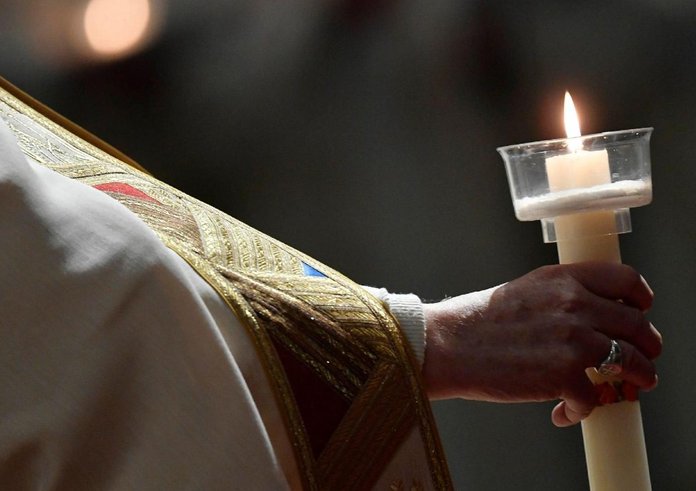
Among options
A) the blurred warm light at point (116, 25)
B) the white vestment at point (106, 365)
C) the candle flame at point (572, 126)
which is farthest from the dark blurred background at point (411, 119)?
the white vestment at point (106, 365)

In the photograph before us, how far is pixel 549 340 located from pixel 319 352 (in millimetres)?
162

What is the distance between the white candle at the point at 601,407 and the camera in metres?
0.70

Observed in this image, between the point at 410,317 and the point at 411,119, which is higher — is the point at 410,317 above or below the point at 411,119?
above

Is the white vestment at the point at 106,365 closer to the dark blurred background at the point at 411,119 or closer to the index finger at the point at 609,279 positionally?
the index finger at the point at 609,279

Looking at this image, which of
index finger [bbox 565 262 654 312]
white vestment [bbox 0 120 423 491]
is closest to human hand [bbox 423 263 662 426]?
index finger [bbox 565 262 654 312]

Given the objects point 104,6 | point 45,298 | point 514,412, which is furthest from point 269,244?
point 104,6

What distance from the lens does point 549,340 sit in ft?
2.40

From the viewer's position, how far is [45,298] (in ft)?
1.85

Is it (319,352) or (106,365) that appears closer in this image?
(106,365)

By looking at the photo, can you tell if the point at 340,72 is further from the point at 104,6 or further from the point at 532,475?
the point at 532,475

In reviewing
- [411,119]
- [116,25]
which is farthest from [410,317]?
[116,25]

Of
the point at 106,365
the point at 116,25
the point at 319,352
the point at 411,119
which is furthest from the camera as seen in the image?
the point at 116,25

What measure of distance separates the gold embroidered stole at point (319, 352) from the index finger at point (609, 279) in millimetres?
129

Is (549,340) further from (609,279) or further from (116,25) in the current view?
(116,25)
